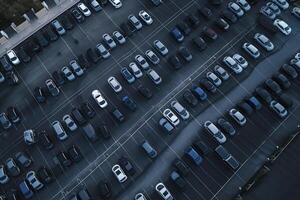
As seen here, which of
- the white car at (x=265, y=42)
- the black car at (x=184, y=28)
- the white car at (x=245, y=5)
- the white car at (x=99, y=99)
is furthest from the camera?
the white car at (x=245, y=5)

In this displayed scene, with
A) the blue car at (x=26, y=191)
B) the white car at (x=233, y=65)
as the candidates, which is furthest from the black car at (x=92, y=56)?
the blue car at (x=26, y=191)

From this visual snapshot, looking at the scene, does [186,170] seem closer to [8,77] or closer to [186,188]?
[186,188]

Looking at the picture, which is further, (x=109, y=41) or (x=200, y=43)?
(x=109, y=41)

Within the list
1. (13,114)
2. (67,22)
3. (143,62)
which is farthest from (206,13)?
(13,114)

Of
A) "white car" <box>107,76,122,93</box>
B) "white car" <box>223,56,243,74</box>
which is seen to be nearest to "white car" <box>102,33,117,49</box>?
"white car" <box>107,76,122,93</box>

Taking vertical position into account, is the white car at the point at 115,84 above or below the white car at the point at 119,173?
above

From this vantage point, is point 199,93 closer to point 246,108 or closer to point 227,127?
point 227,127

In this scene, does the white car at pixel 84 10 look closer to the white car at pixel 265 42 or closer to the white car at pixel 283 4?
the white car at pixel 265 42
